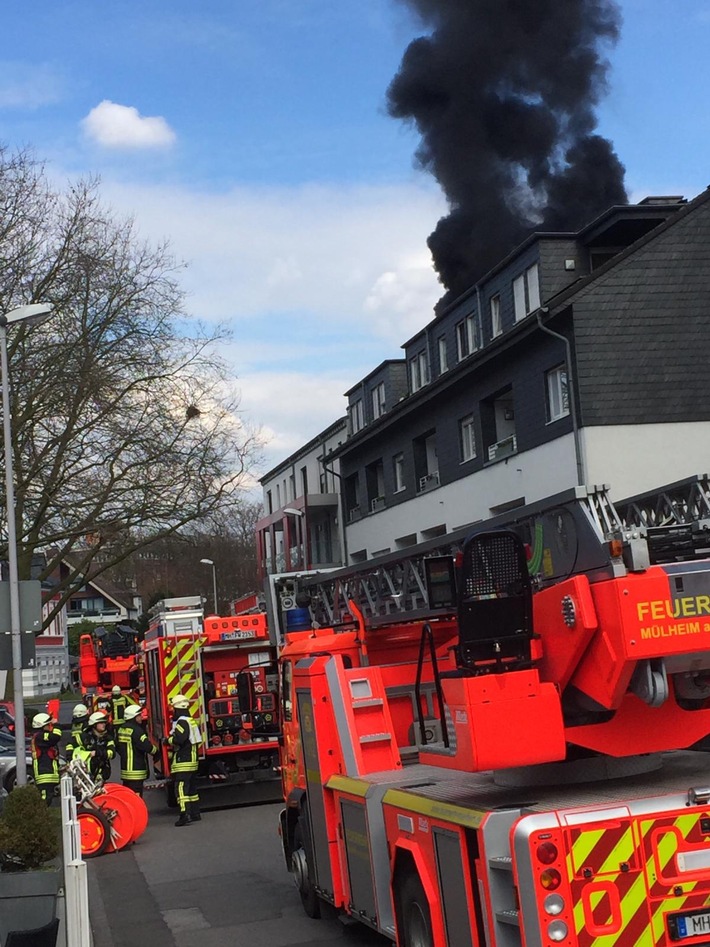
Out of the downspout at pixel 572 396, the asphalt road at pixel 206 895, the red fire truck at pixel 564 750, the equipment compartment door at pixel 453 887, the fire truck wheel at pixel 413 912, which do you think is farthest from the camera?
the downspout at pixel 572 396

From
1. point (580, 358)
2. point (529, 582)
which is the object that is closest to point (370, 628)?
point (529, 582)

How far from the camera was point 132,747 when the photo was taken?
51.1ft

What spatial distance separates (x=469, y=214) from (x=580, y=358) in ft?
46.9

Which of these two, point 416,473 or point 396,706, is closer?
point 396,706

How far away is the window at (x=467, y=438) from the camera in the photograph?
109ft

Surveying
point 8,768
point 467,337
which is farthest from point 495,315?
point 8,768

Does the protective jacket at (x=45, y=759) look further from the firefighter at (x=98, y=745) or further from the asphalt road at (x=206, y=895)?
the asphalt road at (x=206, y=895)

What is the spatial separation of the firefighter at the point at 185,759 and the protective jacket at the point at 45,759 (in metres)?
1.47

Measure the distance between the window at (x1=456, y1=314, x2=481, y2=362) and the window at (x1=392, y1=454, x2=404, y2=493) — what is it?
525 cm

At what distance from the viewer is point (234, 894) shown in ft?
36.2

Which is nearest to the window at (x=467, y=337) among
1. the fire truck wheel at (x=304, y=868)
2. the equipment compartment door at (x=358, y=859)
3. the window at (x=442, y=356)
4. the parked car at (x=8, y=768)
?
the window at (x=442, y=356)

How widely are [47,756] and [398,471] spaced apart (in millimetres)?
24468

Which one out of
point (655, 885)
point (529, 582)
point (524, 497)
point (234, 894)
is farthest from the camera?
point (524, 497)

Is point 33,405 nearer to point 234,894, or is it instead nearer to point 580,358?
point 580,358
